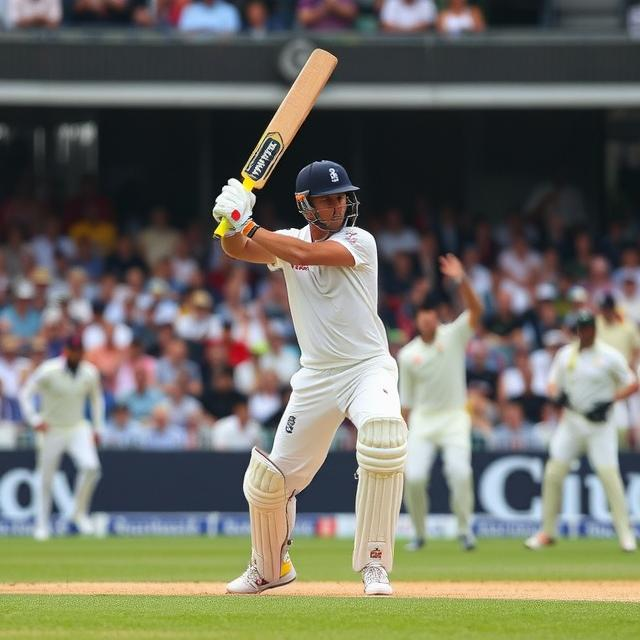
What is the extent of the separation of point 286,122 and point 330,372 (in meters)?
1.29

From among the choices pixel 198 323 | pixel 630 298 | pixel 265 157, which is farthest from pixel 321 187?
pixel 630 298

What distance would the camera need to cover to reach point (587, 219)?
20688 millimetres

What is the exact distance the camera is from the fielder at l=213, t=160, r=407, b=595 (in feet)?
24.3

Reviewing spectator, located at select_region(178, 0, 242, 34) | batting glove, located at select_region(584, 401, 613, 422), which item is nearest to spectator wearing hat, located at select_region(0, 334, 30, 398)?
spectator, located at select_region(178, 0, 242, 34)

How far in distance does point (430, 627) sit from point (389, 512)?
1395 mm

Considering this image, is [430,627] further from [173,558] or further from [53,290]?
[53,290]

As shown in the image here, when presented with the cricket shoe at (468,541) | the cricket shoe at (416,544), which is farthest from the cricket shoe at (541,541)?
the cricket shoe at (416,544)

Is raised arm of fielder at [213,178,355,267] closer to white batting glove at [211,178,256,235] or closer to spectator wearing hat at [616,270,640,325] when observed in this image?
white batting glove at [211,178,256,235]

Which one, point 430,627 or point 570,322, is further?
point 570,322

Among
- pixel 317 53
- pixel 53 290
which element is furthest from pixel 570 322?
pixel 317 53

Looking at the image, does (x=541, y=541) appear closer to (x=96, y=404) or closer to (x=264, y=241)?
(x=96, y=404)

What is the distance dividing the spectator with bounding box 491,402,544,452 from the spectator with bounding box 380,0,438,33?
16.5 ft

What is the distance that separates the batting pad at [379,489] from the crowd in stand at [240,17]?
11.2 m

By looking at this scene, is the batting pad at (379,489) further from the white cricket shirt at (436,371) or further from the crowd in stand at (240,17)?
the crowd in stand at (240,17)
